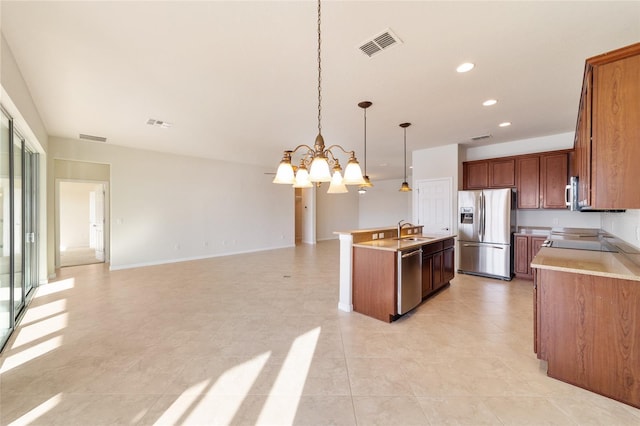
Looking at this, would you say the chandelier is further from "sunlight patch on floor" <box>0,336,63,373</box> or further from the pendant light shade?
"sunlight patch on floor" <box>0,336,63,373</box>

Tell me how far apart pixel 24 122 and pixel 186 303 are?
3.00 metres

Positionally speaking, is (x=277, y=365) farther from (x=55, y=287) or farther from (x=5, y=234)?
(x=55, y=287)

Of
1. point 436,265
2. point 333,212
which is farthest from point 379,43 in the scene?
point 333,212

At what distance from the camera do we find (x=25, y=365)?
231cm

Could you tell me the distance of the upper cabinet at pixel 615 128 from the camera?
170 cm

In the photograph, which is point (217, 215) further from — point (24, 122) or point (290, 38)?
point (290, 38)

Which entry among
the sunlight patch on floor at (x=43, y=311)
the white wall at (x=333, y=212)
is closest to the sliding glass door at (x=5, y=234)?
the sunlight patch on floor at (x=43, y=311)

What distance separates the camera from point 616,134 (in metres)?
1.77

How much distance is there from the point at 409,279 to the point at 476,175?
373cm

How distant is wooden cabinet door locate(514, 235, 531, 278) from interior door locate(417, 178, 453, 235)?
3.99ft

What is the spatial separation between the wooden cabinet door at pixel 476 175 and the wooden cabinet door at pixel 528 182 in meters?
0.56

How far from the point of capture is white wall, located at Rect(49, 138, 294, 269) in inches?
236

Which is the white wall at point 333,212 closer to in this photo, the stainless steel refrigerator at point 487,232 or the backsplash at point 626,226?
the stainless steel refrigerator at point 487,232

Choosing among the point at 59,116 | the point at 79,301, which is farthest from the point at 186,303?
the point at 59,116
